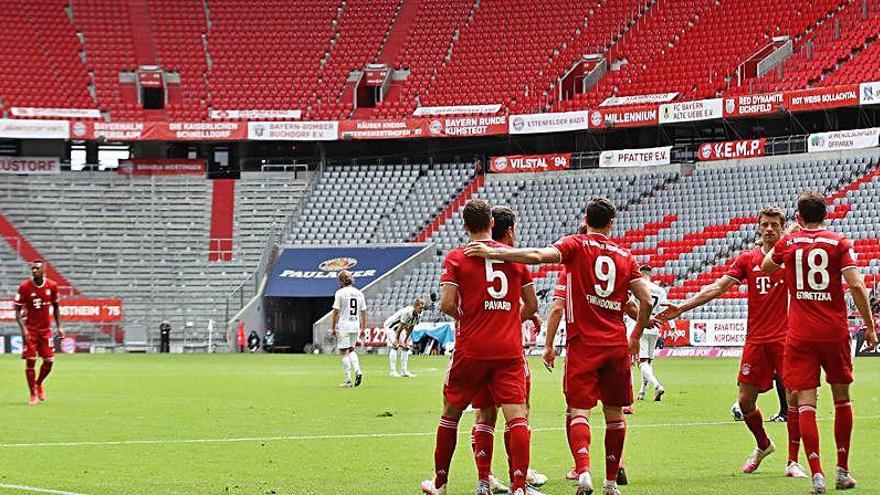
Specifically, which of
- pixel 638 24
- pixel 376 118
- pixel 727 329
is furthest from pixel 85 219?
pixel 727 329

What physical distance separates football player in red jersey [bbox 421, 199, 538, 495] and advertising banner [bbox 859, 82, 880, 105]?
Answer: 144ft

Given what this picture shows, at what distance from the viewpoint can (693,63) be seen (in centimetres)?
6094

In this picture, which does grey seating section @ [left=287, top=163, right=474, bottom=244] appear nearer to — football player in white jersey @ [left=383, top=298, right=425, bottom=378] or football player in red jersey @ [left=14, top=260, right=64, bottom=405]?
football player in white jersey @ [left=383, top=298, right=425, bottom=378]

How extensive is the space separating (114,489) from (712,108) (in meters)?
46.8

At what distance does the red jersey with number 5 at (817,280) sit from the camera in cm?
1147

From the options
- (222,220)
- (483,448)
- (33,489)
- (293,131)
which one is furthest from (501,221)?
(293,131)

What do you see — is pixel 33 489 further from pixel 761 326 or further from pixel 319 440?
pixel 761 326

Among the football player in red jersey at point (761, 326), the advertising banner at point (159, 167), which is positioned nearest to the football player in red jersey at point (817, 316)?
the football player in red jersey at point (761, 326)

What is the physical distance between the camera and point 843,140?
53.6 metres

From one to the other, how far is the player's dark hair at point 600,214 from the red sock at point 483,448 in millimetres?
1757

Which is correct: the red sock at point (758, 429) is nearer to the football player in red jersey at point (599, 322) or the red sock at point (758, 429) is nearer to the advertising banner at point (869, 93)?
the football player in red jersey at point (599, 322)

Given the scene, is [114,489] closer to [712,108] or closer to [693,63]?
[712,108]

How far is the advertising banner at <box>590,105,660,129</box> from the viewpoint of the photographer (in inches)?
2276

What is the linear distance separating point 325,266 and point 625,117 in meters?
13.7
